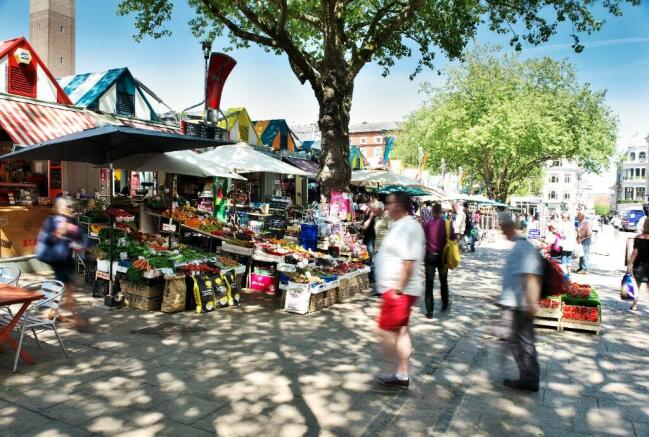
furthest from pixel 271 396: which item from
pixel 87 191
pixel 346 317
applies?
pixel 87 191

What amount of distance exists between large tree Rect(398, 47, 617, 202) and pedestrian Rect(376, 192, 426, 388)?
1156 inches

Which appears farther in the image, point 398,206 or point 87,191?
point 87,191

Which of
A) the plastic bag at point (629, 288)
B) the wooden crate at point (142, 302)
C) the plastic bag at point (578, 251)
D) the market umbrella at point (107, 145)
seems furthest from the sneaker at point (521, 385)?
the plastic bag at point (578, 251)

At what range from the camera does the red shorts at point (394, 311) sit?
4492mm

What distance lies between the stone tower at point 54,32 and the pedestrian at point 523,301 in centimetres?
4552

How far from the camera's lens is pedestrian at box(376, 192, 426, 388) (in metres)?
4.52

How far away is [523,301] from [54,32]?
48.4 m

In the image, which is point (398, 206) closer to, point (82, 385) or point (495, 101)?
point (82, 385)

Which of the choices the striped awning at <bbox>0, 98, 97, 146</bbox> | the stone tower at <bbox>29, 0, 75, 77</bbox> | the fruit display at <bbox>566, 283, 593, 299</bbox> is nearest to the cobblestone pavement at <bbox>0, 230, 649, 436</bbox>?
the fruit display at <bbox>566, 283, 593, 299</bbox>

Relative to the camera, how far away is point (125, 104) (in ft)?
48.0

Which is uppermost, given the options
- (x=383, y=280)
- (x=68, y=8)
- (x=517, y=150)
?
(x=68, y=8)

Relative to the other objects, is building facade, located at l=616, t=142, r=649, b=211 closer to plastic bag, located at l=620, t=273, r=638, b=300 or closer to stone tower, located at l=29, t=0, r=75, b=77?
stone tower, located at l=29, t=0, r=75, b=77

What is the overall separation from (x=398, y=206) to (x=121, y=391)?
325 centimetres

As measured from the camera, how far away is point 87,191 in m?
12.7
